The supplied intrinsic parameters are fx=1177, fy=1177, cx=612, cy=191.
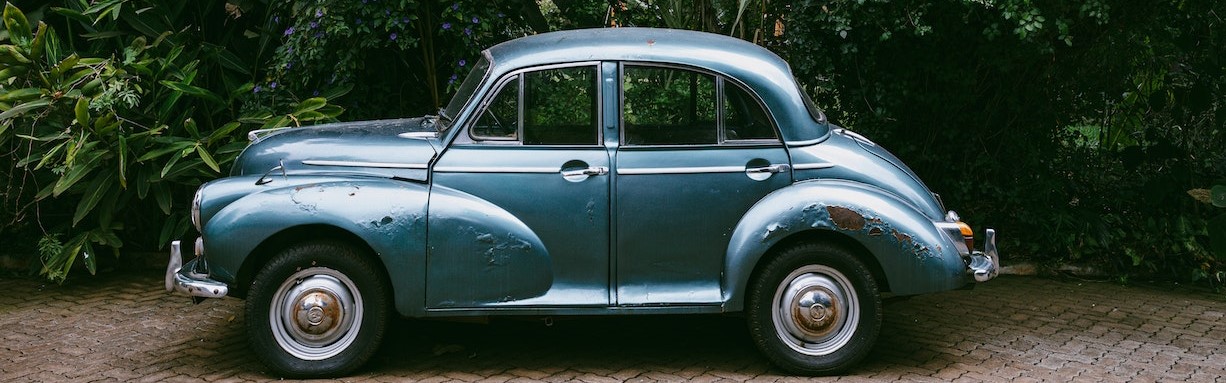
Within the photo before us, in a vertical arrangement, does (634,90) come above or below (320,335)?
above

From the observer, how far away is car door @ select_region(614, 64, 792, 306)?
17.5 ft

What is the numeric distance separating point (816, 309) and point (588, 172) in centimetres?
Result: 121

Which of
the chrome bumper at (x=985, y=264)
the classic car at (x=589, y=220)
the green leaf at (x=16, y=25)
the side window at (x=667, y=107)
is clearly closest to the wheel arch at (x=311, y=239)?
the classic car at (x=589, y=220)

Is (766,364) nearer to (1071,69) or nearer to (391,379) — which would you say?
(391,379)

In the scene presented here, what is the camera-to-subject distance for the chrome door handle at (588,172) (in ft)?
17.4

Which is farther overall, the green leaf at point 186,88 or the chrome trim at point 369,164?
the green leaf at point 186,88

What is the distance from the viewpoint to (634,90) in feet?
17.8

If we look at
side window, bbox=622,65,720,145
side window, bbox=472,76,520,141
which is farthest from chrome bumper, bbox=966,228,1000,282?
side window, bbox=472,76,520,141

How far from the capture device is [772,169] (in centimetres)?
540

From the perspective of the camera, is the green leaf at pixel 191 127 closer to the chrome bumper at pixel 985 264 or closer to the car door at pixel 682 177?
the car door at pixel 682 177

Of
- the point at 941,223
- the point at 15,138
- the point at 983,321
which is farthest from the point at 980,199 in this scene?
the point at 15,138

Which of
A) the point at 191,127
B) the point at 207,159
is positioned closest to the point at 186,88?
the point at 191,127

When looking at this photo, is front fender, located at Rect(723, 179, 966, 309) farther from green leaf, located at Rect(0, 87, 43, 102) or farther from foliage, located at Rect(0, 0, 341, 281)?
green leaf, located at Rect(0, 87, 43, 102)

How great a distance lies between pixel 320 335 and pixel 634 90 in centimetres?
180
